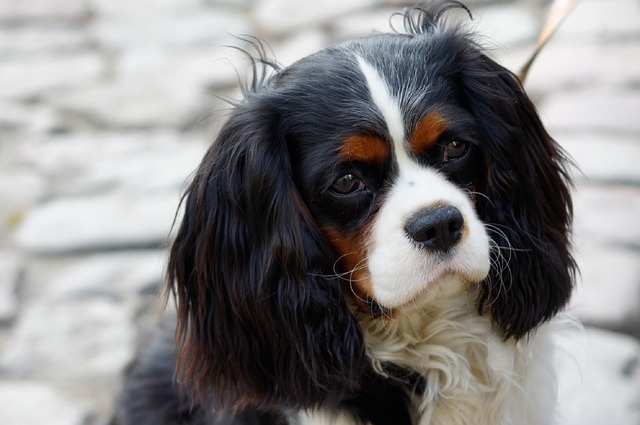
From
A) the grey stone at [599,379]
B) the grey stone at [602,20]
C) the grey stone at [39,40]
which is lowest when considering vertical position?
the grey stone at [599,379]

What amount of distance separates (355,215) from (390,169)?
126 millimetres

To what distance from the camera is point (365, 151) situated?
215cm

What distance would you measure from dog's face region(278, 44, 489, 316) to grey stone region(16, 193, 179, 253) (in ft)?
5.82

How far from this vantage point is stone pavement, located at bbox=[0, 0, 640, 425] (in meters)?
3.22

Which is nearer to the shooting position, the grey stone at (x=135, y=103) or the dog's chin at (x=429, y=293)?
the dog's chin at (x=429, y=293)

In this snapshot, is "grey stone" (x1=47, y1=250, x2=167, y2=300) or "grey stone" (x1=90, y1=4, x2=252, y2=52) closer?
"grey stone" (x1=47, y1=250, x2=167, y2=300)

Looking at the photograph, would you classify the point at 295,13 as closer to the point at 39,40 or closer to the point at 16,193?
the point at 39,40

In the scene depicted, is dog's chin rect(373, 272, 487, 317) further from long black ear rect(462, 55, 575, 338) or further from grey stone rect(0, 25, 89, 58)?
grey stone rect(0, 25, 89, 58)

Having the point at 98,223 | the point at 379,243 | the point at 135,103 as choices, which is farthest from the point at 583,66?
the point at 379,243

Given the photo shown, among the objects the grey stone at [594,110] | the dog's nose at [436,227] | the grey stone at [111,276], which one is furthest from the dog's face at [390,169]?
the grey stone at [594,110]

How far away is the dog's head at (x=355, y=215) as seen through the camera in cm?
214

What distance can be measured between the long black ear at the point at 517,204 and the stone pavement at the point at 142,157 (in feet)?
0.84

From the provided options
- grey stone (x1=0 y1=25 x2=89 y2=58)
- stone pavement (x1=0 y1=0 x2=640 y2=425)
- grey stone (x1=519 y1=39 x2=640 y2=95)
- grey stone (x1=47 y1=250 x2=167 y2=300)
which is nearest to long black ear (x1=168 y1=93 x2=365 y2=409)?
stone pavement (x1=0 y1=0 x2=640 y2=425)

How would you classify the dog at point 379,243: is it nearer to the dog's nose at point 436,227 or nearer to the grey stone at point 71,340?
the dog's nose at point 436,227
